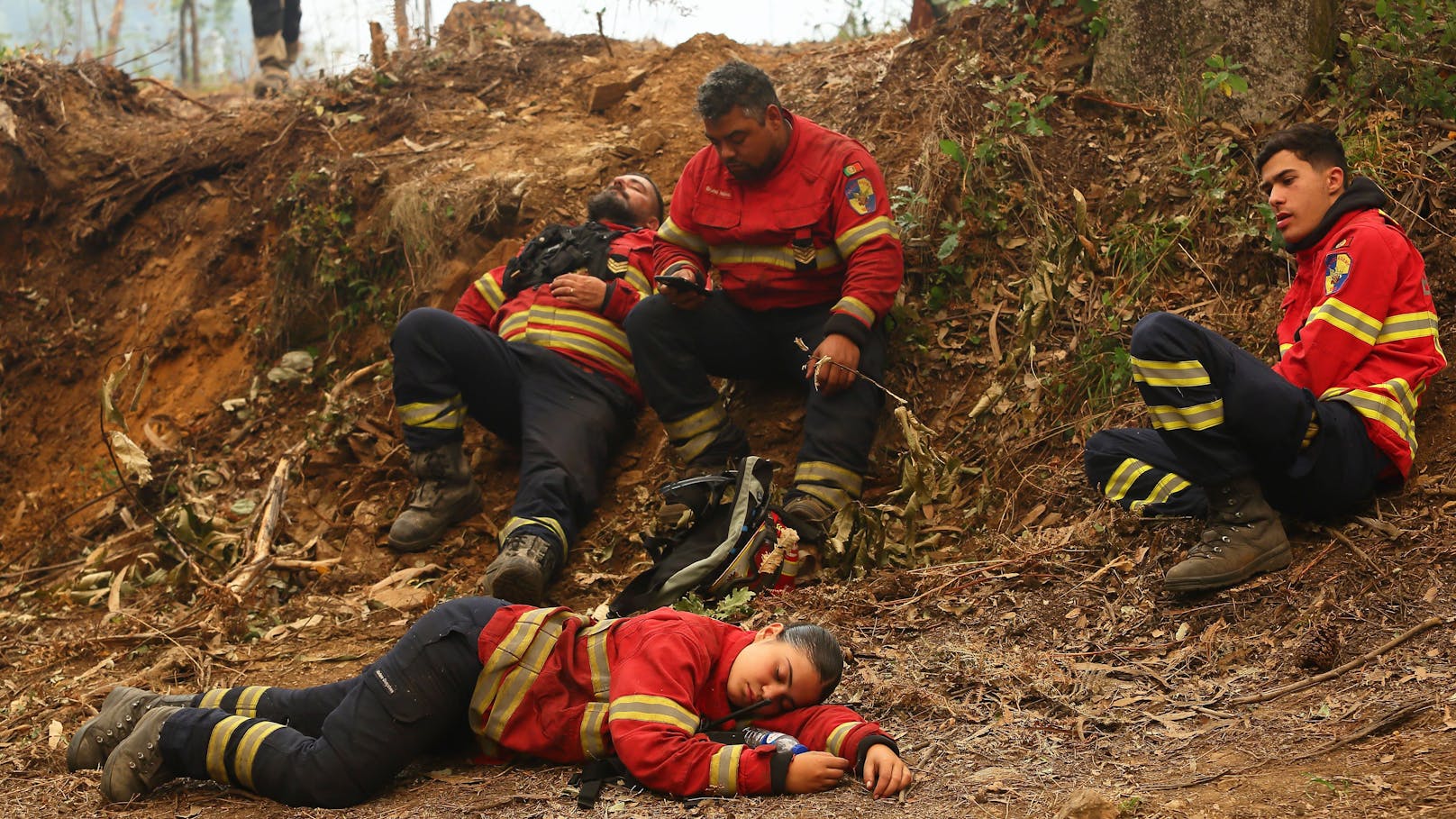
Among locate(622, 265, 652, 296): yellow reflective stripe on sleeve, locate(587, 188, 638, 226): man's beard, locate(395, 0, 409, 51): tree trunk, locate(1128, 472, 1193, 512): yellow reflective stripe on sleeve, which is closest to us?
locate(1128, 472, 1193, 512): yellow reflective stripe on sleeve

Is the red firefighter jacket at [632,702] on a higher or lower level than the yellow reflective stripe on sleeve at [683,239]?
lower

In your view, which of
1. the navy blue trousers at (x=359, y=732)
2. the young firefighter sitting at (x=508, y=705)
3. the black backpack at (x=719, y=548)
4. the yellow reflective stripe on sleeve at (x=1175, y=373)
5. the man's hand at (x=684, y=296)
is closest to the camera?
the young firefighter sitting at (x=508, y=705)

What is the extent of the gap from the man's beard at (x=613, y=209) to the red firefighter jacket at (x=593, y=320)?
270 mm

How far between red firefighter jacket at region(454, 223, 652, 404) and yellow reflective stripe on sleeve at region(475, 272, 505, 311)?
4 cm

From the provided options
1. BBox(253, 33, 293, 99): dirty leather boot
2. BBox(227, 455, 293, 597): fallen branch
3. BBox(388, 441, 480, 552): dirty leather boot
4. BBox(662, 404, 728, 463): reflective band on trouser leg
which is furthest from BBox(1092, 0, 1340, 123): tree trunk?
BBox(253, 33, 293, 99): dirty leather boot

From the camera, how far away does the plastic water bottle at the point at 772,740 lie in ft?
8.86

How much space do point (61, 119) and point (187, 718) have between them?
6266 mm

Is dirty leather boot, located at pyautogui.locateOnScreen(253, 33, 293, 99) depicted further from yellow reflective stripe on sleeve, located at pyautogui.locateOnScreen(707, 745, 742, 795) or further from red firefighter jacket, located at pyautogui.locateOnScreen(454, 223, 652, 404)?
yellow reflective stripe on sleeve, located at pyautogui.locateOnScreen(707, 745, 742, 795)

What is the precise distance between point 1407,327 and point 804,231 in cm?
219

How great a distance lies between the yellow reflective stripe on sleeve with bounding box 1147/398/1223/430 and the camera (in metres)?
3.41

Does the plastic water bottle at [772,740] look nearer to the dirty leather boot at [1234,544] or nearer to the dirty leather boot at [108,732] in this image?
the dirty leather boot at [1234,544]

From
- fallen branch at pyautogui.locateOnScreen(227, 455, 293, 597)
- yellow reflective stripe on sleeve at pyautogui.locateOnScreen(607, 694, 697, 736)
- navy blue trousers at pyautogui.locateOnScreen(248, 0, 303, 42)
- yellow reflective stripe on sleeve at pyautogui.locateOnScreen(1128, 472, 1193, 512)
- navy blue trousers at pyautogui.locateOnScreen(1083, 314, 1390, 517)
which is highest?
navy blue trousers at pyautogui.locateOnScreen(248, 0, 303, 42)

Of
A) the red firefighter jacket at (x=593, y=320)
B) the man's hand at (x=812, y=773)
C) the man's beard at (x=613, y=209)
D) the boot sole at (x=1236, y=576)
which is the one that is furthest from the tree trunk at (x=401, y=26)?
the man's hand at (x=812, y=773)

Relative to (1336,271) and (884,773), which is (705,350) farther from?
(884,773)
